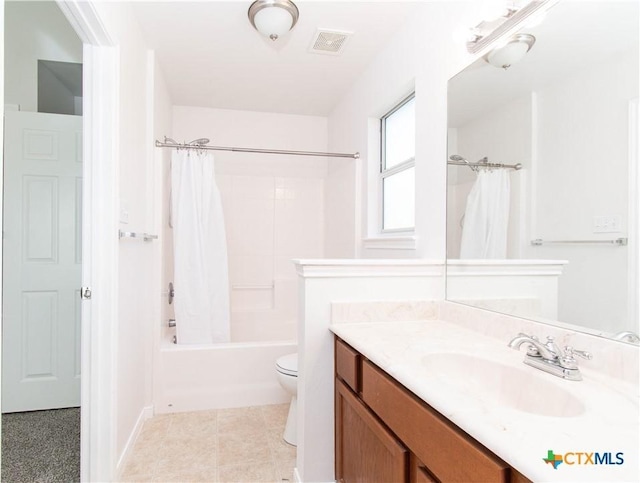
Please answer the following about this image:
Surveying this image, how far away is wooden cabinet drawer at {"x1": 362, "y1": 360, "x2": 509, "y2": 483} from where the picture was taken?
2.22ft

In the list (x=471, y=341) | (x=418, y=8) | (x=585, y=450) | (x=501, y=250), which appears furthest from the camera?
(x=418, y=8)

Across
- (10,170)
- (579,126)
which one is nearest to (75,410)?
(10,170)

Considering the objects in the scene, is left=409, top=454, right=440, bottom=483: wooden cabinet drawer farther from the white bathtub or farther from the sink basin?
the white bathtub

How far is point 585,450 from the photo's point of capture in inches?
23.5

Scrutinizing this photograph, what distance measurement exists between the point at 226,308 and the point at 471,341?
191 centimetres

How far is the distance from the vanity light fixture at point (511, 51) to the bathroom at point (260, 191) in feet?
0.31

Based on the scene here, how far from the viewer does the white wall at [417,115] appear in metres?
1.74

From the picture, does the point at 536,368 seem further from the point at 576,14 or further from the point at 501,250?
the point at 576,14

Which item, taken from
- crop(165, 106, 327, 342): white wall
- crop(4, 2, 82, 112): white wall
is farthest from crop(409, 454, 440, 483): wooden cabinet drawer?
crop(4, 2, 82, 112): white wall

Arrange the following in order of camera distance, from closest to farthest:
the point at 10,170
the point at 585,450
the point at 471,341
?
1. the point at 585,450
2. the point at 471,341
3. the point at 10,170

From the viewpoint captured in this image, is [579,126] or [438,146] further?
[438,146]

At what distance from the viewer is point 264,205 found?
11.8 feet

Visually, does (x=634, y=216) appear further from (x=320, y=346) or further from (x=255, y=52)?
(x=255, y=52)

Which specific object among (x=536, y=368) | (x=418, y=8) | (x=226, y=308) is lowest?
(x=226, y=308)
